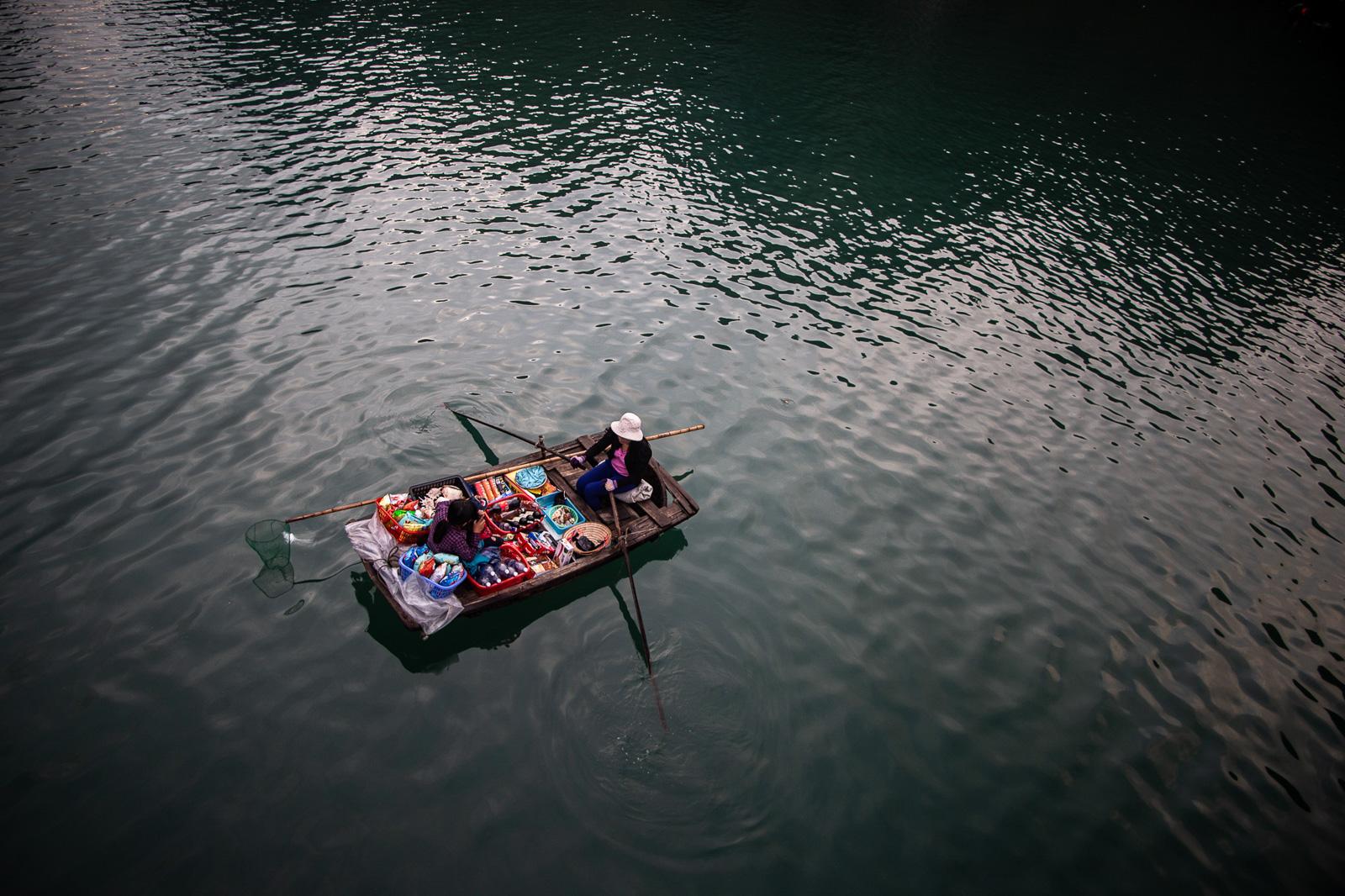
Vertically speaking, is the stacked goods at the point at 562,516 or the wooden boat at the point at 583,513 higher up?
the wooden boat at the point at 583,513

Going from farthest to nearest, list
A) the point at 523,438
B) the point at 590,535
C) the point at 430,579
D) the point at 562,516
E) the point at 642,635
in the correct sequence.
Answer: the point at 523,438 < the point at 562,516 < the point at 590,535 < the point at 642,635 < the point at 430,579

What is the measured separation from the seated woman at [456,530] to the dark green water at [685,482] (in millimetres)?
1314

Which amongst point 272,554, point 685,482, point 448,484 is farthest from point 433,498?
point 685,482

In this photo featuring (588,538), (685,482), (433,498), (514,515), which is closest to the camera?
(588,538)

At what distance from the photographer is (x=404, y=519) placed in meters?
10.7

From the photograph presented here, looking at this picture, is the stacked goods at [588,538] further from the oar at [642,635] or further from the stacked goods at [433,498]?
the stacked goods at [433,498]

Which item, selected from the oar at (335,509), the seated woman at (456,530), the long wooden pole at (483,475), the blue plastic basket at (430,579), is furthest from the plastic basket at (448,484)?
the blue plastic basket at (430,579)

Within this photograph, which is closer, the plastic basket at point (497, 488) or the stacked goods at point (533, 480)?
the plastic basket at point (497, 488)

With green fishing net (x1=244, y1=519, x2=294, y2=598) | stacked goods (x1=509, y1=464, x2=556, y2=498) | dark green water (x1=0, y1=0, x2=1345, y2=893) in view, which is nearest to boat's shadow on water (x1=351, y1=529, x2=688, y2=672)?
dark green water (x1=0, y1=0, x2=1345, y2=893)

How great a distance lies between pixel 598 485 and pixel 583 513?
1.82 feet

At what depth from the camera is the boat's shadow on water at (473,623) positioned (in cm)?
1007

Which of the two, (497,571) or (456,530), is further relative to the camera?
(497,571)

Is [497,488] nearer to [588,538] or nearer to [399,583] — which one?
[588,538]

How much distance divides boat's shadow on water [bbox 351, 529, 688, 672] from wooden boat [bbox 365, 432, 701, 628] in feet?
1.24
